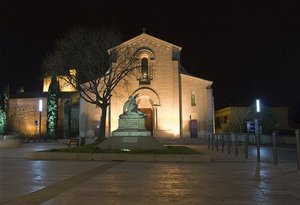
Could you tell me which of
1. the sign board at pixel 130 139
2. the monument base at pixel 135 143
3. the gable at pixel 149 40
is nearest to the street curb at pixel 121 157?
the monument base at pixel 135 143

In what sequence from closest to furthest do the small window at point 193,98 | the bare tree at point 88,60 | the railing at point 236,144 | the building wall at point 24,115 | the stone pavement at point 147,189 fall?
the stone pavement at point 147,189 < the railing at point 236,144 < the bare tree at point 88,60 < the small window at point 193,98 < the building wall at point 24,115

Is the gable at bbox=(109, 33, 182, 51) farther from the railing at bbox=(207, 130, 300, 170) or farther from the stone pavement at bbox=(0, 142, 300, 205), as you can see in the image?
the stone pavement at bbox=(0, 142, 300, 205)

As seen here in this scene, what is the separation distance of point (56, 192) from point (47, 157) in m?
11.8

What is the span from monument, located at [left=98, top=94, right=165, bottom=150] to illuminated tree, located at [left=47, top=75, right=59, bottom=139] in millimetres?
38529

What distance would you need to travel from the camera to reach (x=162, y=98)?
48.5 m

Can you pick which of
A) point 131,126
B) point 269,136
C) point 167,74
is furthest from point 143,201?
point 167,74

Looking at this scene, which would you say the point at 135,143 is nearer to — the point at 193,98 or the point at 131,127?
the point at 131,127

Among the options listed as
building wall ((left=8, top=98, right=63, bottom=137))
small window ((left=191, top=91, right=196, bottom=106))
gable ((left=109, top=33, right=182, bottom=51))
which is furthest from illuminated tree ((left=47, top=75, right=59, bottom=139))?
small window ((left=191, top=91, right=196, bottom=106))

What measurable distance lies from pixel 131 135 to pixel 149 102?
82.6ft

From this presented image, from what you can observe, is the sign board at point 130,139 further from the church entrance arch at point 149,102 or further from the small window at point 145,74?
the small window at point 145,74

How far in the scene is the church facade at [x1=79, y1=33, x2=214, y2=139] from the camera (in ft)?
158

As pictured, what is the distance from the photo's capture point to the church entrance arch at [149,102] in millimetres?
47938

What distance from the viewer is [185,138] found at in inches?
1845

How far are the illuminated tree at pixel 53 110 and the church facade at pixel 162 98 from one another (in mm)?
12567
